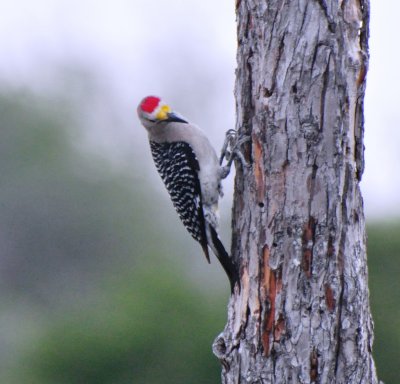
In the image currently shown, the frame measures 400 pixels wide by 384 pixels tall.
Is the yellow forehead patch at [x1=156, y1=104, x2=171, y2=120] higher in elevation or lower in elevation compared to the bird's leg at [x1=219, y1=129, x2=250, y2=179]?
higher

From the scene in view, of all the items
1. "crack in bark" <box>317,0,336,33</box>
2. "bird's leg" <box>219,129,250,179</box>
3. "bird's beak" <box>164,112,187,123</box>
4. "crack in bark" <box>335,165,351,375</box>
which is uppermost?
"bird's beak" <box>164,112,187,123</box>

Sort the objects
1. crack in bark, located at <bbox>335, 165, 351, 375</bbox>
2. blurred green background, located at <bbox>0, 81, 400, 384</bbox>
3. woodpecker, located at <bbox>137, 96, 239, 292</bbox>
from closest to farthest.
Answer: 1. crack in bark, located at <bbox>335, 165, 351, 375</bbox>
2. woodpecker, located at <bbox>137, 96, 239, 292</bbox>
3. blurred green background, located at <bbox>0, 81, 400, 384</bbox>

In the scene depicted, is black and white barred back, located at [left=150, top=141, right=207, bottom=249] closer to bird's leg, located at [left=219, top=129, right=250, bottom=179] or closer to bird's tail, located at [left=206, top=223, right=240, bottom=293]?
bird's tail, located at [left=206, top=223, right=240, bottom=293]

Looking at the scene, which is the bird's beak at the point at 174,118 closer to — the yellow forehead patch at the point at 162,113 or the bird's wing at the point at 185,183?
the yellow forehead patch at the point at 162,113

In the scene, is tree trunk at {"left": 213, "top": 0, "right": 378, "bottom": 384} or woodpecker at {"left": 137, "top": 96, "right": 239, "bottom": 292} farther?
woodpecker at {"left": 137, "top": 96, "right": 239, "bottom": 292}

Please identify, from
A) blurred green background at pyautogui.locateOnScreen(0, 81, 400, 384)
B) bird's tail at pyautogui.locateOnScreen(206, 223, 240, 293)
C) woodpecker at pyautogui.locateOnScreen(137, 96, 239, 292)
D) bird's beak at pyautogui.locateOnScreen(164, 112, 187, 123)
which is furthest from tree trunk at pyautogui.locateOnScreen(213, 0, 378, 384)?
blurred green background at pyautogui.locateOnScreen(0, 81, 400, 384)

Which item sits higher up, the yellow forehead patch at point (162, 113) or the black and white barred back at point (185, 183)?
the yellow forehead patch at point (162, 113)

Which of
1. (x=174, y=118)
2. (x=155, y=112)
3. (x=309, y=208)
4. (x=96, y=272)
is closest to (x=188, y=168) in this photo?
(x=174, y=118)

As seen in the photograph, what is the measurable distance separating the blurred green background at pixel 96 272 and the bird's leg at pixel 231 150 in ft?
25.8

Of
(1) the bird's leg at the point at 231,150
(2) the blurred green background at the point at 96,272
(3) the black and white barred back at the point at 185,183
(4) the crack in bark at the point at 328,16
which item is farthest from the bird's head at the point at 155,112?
(2) the blurred green background at the point at 96,272

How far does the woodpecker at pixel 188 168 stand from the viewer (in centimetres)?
844

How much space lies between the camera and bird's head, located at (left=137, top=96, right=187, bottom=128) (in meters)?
8.97

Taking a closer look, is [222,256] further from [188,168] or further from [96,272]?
[96,272]

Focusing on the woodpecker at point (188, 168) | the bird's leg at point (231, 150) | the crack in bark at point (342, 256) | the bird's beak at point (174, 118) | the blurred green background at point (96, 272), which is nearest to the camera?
the crack in bark at point (342, 256)
